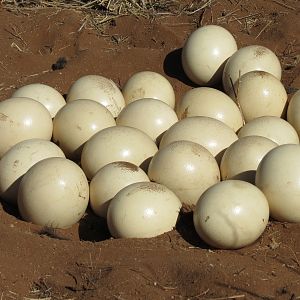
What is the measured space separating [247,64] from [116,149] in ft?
5.55

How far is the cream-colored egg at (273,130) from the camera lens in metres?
5.91

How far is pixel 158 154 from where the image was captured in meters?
5.42

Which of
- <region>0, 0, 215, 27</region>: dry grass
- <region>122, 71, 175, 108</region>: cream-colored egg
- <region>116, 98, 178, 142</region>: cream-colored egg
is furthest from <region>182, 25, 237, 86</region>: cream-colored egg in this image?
<region>0, 0, 215, 27</region>: dry grass

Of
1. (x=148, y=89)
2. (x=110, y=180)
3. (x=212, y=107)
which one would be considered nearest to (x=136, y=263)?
(x=110, y=180)

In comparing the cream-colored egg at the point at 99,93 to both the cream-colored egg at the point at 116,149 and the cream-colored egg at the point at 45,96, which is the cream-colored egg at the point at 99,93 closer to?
the cream-colored egg at the point at 45,96

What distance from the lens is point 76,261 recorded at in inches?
182

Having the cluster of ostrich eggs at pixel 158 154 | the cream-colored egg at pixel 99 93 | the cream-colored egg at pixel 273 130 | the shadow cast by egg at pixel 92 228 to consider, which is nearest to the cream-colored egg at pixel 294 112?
the cluster of ostrich eggs at pixel 158 154

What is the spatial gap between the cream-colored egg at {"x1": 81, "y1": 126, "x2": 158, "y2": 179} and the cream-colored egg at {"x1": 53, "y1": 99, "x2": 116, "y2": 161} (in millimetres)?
239

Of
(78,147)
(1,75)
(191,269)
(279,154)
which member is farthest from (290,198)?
(1,75)

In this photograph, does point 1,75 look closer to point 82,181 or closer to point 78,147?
point 78,147

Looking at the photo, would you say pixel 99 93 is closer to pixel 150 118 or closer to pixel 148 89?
pixel 148 89

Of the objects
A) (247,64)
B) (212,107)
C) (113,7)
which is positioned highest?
(247,64)

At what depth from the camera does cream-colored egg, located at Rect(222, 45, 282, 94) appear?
22.2ft

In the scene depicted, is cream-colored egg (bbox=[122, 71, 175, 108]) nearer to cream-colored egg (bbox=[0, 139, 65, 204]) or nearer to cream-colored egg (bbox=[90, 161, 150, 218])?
cream-colored egg (bbox=[0, 139, 65, 204])
